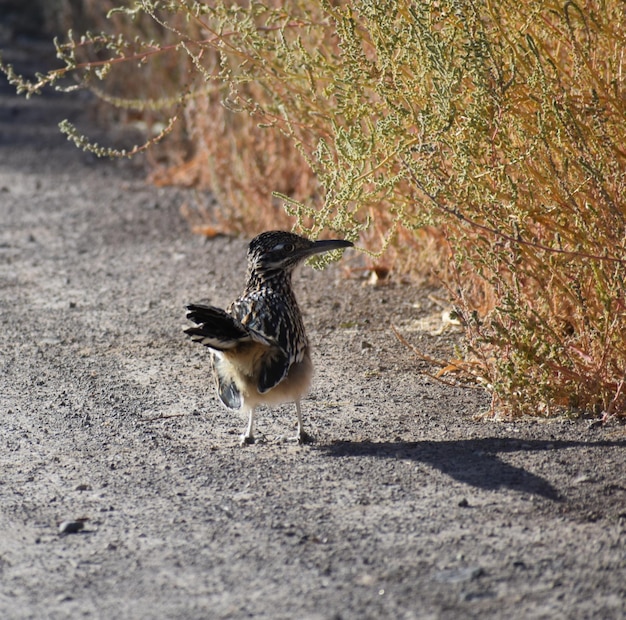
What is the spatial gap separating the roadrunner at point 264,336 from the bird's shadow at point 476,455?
36cm

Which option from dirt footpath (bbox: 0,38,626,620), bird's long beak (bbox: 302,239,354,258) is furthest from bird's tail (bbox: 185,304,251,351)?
bird's long beak (bbox: 302,239,354,258)

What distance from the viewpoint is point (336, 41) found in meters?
7.19

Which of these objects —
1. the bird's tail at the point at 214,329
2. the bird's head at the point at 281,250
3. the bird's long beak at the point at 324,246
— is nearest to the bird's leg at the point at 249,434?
the bird's tail at the point at 214,329

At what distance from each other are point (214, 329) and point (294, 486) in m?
0.73

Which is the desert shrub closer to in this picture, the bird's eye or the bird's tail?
the bird's eye

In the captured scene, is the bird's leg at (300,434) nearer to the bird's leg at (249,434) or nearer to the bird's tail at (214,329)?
the bird's leg at (249,434)

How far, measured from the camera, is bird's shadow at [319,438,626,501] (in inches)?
181

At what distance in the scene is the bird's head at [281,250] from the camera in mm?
5551

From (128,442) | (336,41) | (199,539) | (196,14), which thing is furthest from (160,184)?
(199,539)

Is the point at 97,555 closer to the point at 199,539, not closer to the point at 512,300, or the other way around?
the point at 199,539

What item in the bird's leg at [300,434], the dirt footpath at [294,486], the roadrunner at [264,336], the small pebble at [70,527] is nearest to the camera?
the dirt footpath at [294,486]

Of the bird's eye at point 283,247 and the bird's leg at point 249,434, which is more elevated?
the bird's eye at point 283,247

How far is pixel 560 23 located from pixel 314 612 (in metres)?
2.86

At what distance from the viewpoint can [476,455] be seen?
4.93m
